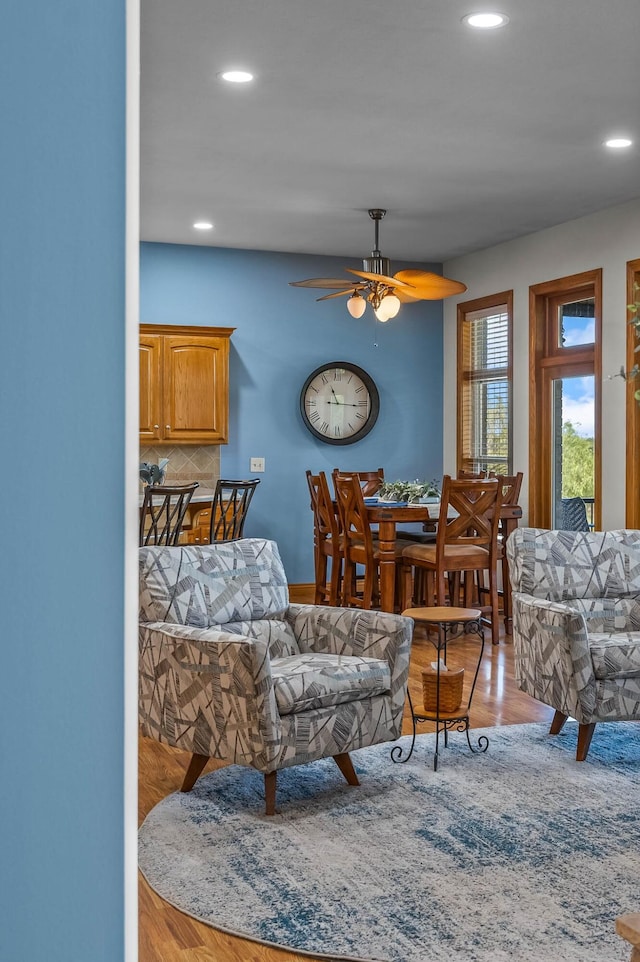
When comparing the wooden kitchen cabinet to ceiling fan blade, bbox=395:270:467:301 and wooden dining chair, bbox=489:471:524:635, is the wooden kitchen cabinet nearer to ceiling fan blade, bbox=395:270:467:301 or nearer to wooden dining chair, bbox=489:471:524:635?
ceiling fan blade, bbox=395:270:467:301

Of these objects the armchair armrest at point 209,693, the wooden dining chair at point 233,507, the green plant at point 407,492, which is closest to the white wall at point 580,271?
the green plant at point 407,492

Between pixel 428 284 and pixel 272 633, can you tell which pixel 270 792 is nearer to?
pixel 272 633

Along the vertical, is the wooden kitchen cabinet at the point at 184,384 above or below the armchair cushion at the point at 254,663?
above

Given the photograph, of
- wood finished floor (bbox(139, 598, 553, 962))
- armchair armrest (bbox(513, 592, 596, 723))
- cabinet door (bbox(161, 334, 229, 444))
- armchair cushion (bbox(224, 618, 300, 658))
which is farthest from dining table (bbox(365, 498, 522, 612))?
armchair cushion (bbox(224, 618, 300, 658))

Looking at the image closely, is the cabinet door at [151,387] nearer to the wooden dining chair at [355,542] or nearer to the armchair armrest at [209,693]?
the wooden dining chair at [355,542]

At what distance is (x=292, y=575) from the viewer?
26.3ft

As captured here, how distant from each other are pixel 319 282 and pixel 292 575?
275cm

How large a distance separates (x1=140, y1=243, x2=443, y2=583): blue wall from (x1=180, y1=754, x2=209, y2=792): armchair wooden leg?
4401mm

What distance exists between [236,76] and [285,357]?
387cm

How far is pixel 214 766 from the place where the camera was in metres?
3.88

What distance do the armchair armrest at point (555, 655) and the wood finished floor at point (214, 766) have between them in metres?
0.45

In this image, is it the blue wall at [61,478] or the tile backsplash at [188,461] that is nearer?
the blue wall at [61,478]

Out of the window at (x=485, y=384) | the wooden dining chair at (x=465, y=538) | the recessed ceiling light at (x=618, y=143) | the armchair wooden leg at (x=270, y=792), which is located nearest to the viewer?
the armchair wooden leg at (x=270, y=792)

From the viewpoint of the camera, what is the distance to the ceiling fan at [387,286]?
5777 mm
